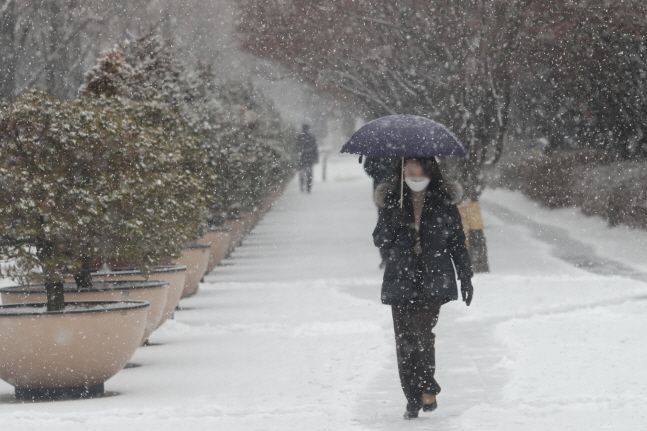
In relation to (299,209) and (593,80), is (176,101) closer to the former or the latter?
(593,80)

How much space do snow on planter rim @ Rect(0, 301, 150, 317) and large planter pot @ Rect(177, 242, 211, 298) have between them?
6.54 metres

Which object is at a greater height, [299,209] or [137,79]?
[137,79]

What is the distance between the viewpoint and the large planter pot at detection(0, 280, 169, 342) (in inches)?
457

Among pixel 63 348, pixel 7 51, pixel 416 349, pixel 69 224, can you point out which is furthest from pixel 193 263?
pixel 7 51

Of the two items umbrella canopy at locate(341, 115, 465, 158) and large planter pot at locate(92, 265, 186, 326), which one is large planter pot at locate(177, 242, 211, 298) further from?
umbrella canopy at locate(341, 115, 465, 158)

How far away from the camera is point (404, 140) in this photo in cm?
946

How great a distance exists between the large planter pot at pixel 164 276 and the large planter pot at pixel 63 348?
9.00ft

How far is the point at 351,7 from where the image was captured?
1032 inches

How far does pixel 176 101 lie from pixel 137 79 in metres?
1.37

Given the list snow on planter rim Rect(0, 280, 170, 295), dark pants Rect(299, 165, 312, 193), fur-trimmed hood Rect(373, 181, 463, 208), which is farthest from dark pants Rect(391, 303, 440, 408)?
dark pants Rect(299, 165, 312, 193)

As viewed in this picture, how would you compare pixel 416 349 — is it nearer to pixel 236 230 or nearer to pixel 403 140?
pixel 403 140

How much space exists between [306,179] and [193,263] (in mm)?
33407

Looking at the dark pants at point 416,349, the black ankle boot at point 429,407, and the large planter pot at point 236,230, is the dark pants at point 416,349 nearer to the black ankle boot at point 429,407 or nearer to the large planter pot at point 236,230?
the black ankle boot at point 429,407

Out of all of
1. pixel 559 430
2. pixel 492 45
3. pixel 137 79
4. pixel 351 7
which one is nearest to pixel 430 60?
pixel 351 7
